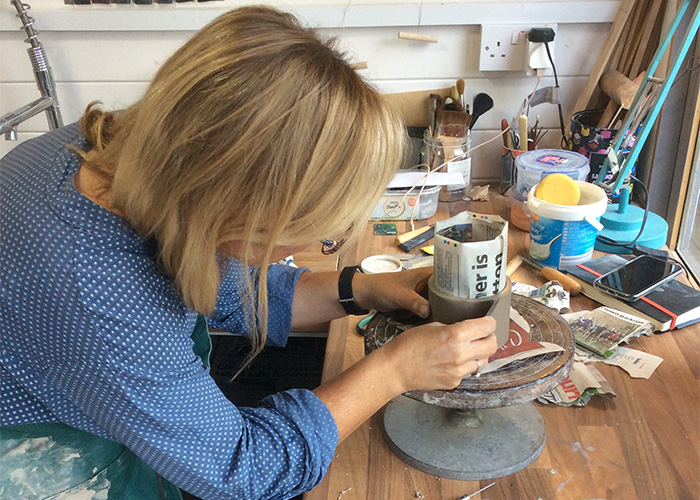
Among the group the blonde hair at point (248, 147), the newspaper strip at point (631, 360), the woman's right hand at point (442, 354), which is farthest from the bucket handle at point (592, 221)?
the blonde hair at point (248, 147)

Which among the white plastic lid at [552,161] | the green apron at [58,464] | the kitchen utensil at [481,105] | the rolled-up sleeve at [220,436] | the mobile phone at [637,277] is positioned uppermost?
the kitchen utensil at [481,105]

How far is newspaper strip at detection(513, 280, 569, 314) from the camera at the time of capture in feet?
3.79

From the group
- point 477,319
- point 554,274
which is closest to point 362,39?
point 554,274

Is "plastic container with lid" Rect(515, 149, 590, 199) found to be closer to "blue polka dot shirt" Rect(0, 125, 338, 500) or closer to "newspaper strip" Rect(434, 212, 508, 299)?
"newspaper strip" Rect(434, 212, 508, 299)

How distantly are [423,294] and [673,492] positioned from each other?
0.44 metres

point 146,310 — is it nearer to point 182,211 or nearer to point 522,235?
point 182,211

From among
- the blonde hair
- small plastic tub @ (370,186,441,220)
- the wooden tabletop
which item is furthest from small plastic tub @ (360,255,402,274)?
the blonde hair

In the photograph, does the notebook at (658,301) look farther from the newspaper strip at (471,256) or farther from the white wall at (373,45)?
the white wall at (373,45)

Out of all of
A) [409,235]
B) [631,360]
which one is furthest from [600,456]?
[409,235]

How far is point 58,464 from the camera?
846 mm

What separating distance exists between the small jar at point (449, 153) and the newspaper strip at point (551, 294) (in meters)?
0.44

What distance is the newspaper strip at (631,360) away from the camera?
99 cm

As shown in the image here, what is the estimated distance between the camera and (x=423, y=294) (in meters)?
1.02

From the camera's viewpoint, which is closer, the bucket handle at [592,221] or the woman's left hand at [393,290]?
the woman's left hand at [393,290]
